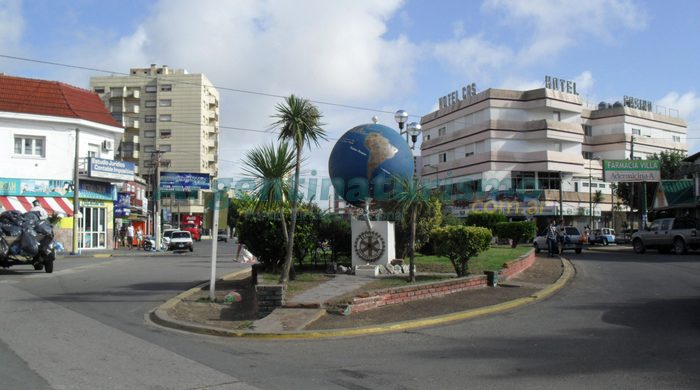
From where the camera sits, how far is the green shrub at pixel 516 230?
3197 cm

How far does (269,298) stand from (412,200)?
4247 millimetres

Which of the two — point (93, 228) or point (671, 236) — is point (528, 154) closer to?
point (671, 236)

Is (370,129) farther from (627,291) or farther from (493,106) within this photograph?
Result: (493,106)

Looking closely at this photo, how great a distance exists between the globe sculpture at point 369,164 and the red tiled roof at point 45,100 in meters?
28.0

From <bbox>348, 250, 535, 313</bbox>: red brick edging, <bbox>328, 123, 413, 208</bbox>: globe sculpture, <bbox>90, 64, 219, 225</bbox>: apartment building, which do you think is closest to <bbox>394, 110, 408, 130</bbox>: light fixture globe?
<bbox>328, 123, 413, 208</bbox>: globe sculpture

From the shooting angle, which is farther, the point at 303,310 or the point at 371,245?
the point at 371,245

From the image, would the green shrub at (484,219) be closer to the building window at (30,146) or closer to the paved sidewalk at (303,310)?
the paved sidewalk at (303,310)

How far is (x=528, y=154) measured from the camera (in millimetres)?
68000

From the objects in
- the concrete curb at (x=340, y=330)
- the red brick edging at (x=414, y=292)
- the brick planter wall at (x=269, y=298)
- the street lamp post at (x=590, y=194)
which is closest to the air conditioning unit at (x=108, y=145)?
the concrete curb at (x=340, y=330)

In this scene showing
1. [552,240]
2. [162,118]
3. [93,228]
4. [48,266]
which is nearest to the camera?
[48,266]

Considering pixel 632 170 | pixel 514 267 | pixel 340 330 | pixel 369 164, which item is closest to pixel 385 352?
pixel 340 330

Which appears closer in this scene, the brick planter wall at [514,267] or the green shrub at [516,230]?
the brick planter wall at [514,267]

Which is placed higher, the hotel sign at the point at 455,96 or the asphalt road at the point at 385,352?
the hotel sign at the point at 455,96

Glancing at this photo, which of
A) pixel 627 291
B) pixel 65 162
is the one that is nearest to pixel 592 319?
pixel 627 291
